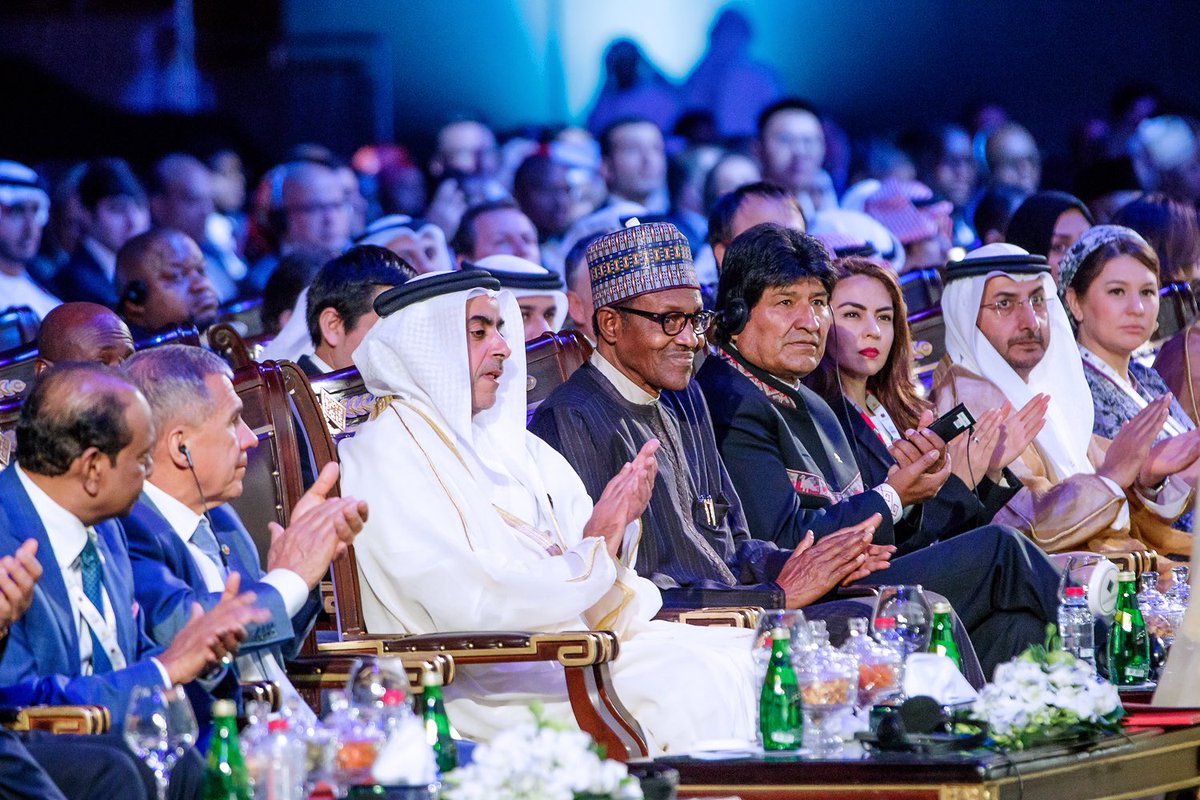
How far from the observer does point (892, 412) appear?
604 centimetres

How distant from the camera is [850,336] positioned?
19.3 feet

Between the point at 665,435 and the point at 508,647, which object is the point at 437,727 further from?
the point at 665,435

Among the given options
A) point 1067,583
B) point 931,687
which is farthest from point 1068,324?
point 931,687

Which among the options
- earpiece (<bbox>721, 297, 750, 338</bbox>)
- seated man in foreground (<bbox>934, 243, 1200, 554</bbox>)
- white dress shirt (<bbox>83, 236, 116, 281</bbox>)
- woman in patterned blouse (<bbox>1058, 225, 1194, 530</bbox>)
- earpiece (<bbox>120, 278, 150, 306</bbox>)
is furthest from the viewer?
white dress shirt (<bbox>83, 236, 116, 281</bbox>)

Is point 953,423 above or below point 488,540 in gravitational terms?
above

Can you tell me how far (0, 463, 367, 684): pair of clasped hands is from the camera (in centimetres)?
323

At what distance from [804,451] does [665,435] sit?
54 cm

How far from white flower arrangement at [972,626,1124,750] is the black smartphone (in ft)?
4.87

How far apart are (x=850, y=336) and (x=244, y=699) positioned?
8.77ft

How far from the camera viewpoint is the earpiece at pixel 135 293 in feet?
23.5

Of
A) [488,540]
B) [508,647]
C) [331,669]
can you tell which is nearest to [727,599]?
[488,540]

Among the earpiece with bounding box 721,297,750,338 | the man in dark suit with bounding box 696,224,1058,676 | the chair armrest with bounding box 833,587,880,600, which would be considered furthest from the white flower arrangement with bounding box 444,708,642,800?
the earpiece with bounding box 721,297,750,338

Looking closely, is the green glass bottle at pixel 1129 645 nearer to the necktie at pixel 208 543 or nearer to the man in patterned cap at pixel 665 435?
the man in patterned cap at pixel 665 435

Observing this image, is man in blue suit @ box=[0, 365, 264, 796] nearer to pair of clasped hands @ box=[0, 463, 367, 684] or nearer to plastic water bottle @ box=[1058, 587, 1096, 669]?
pair of clasped hands @ box=[0, 463, 367, 684]
